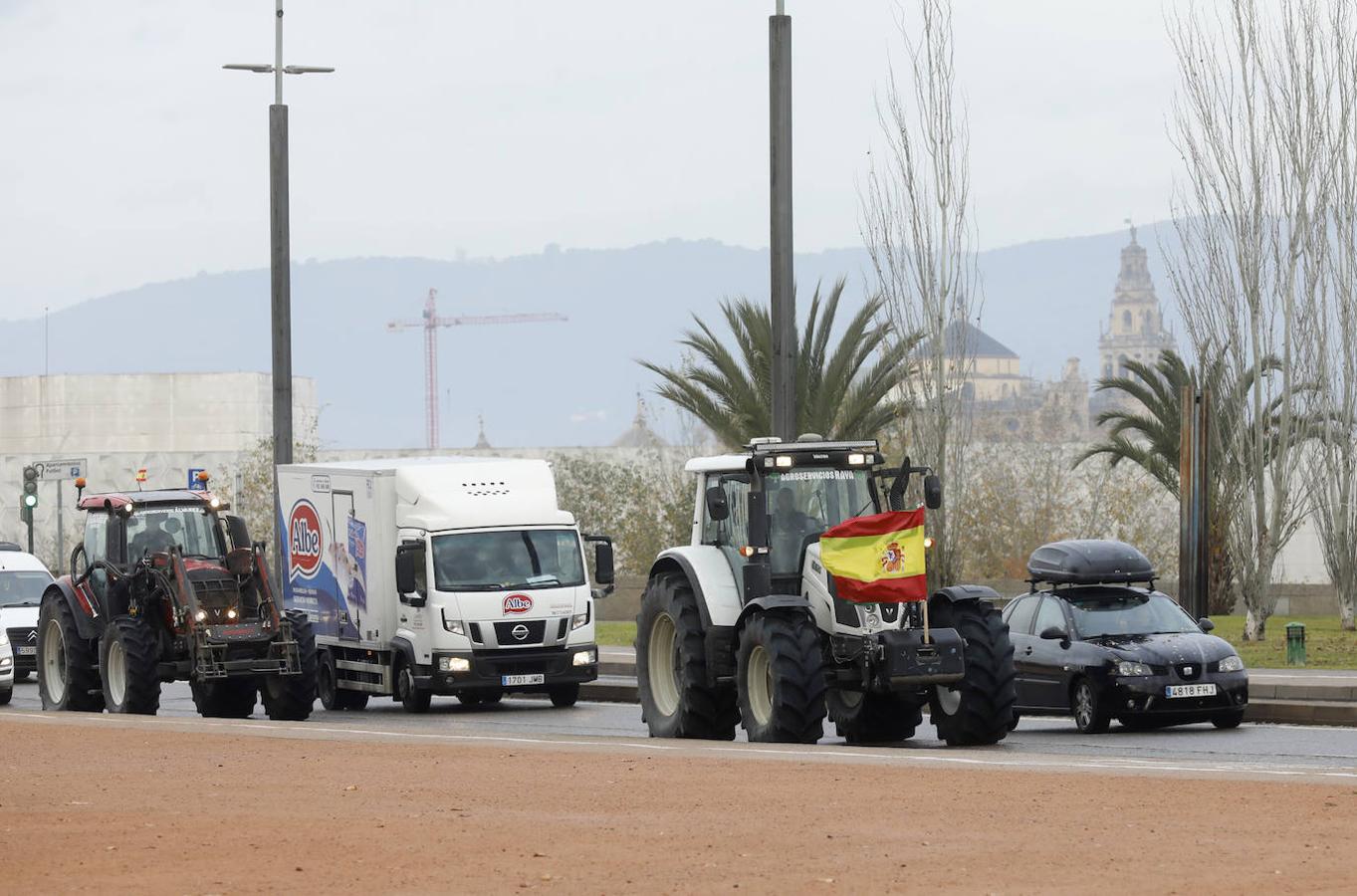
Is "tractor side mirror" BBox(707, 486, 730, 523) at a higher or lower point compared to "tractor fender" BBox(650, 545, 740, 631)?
higher

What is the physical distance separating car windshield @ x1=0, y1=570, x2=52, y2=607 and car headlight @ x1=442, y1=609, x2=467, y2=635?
9.97m

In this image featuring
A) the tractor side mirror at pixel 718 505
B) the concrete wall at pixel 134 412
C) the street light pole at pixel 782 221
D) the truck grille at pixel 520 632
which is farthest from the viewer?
the concrete wall at pixel 134 412

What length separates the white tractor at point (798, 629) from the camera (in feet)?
57.4

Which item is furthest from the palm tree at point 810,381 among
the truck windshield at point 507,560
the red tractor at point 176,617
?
the red tractor at point 176,617

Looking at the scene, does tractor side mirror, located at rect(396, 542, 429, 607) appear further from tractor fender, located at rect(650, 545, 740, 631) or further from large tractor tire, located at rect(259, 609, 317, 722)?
tractor fender, located at rect(650, 545, 740, 631)

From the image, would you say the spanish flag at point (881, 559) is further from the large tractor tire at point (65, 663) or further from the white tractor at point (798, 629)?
the large tractor tire at point (65, 663)

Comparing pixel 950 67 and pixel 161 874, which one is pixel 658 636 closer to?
pixel 161 874

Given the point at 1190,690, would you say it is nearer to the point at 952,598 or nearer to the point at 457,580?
the point at 952,598

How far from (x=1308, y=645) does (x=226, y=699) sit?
51.1ft

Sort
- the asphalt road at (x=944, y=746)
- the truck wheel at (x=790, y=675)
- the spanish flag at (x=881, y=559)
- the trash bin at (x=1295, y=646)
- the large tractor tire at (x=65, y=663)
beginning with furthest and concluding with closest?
the trash bin at (x=1295, y=646) → the large tractor tire at (x=65, y=663) → the truck wheel at (x=790, y=675) → the spanish flag at (x=881, y=559) → the asphalt road at (x=944, y=746)

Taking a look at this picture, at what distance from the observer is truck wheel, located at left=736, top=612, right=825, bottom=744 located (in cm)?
1744

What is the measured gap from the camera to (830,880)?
9812 millimetres

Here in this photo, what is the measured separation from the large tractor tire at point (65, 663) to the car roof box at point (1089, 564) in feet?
36.1

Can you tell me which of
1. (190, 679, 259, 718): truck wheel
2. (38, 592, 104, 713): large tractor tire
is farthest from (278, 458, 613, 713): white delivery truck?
(38, 592, 104, 713): large tractor tire
